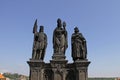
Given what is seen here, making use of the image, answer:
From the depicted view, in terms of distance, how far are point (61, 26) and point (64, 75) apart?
3.58 meters

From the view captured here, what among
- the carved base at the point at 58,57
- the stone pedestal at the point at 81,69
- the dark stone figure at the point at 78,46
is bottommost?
the stone pedestal at the point at 81,69

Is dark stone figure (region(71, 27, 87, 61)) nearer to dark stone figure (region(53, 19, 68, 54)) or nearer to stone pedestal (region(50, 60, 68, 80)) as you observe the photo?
dark stone figure (region(53, 19, 68, 54))

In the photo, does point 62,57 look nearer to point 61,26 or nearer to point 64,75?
point 64,75

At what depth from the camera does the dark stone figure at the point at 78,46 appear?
16.4 metres

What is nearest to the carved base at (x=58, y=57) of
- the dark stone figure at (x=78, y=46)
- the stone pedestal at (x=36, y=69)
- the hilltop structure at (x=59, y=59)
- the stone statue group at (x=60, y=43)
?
the hilltop structure at (x=59, y=59)

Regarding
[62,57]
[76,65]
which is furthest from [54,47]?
[76,65]

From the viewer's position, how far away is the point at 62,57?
16.4 meters

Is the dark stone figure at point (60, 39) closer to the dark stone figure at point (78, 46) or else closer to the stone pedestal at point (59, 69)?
the dark stone figure at point (78, 46)

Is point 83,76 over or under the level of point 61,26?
under

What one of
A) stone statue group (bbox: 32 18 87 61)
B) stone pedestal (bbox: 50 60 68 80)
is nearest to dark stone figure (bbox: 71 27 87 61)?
stone statue group (bbox: 32 18 87 61)

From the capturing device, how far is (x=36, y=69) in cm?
1605

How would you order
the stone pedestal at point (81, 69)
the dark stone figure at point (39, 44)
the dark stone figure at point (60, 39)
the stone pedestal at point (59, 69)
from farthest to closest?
the dark stone figure at point (60, 39), the dark stone figure at point (39, 44), the stone pedestal at point (59, 69), the stone pedestal at point (81, 69)

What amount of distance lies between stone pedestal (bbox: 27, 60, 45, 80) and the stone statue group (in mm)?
417

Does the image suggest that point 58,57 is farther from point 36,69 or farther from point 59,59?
point 36,69
